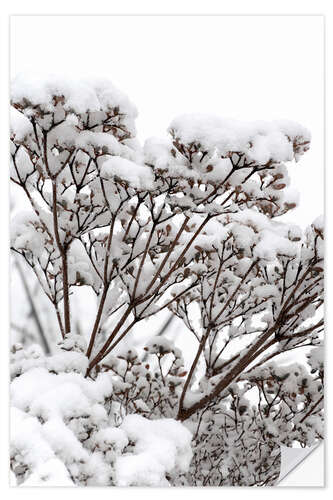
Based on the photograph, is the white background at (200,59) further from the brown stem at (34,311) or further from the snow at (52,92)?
the brown stem at (34,311)

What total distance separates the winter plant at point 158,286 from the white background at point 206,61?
0.75 ft

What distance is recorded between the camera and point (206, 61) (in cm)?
177

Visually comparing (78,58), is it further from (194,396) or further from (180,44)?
(194,396)

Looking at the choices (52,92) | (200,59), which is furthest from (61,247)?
(200,59)

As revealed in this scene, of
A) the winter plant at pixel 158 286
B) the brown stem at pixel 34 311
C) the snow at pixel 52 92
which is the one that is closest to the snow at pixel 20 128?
the winter plant at pixel 158 286

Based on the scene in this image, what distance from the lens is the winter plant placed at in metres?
1.37

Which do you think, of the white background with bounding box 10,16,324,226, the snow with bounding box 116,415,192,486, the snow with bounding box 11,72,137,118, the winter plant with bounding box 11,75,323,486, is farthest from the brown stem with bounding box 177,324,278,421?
the snow with bounding box 11,72,137,118

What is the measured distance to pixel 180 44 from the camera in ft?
5.80

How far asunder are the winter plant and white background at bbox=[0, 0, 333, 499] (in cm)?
23

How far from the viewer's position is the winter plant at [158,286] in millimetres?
1372

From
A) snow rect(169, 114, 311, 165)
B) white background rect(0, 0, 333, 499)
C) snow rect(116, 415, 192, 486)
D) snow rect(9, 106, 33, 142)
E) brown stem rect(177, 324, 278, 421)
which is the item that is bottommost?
snow rect(116, 415, 192, 486)

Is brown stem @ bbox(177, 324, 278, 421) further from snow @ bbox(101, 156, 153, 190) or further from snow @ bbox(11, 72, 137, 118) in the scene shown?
snow @ bbox(11, 72, 137, 118)

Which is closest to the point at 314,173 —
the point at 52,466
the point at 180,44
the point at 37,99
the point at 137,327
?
the point at 180,44

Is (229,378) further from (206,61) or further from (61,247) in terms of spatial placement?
(206,61)
